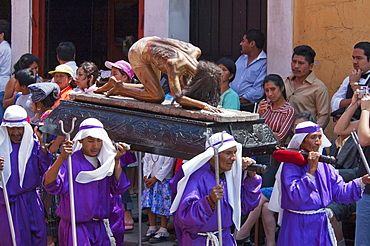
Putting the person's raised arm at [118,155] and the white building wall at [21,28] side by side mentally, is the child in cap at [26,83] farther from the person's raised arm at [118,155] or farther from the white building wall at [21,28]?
the person's raised arm at [118,155]

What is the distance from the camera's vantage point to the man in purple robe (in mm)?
7211

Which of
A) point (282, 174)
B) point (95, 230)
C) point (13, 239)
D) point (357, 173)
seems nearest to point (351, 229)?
point (357, 173)

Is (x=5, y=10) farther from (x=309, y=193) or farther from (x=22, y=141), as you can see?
(x=309, y=193)

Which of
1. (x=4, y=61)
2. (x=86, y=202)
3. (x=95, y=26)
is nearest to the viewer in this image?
(x=86, y=202)

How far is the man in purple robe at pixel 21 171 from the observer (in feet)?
23.7

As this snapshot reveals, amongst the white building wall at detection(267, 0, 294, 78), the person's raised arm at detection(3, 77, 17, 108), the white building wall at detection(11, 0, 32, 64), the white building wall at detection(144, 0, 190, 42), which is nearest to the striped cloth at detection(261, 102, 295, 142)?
the white building wall at detection(267, 0, 294, 78)

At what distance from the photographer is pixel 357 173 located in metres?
7.26

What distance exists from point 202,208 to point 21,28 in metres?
6.70

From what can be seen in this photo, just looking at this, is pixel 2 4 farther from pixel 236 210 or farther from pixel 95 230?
pixel 236 210

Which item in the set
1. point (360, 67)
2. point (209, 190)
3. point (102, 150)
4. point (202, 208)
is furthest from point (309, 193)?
point (360, 67)

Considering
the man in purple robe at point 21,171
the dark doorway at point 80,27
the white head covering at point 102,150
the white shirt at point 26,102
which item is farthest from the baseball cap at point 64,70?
the dark doorway at point 80,27

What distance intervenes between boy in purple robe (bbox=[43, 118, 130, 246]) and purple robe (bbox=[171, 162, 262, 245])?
2.67 feet

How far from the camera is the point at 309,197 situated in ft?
21.3

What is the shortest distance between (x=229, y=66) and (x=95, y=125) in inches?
104
